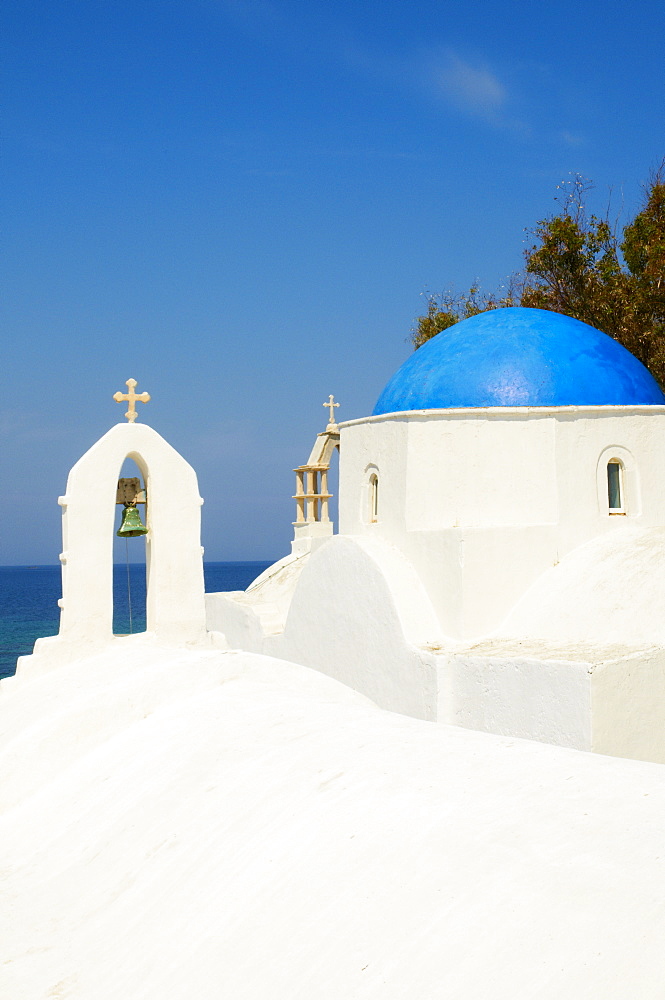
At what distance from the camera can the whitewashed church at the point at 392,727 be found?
141 inches

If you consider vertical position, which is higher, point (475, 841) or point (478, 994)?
point (475, 841)

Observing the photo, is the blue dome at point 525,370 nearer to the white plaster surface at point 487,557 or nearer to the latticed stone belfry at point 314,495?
the white plaster surface at point 487,557

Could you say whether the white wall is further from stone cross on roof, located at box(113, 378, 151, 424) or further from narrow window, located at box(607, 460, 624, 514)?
stone cross on roof, located at box(113, 378, 151, 424)

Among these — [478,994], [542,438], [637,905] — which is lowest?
[478,994]

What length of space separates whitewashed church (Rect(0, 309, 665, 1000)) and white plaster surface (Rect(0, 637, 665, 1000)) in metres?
0.01

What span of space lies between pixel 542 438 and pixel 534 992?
7.60 m

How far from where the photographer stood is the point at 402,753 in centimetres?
495

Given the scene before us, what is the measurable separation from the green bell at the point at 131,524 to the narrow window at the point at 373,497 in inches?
146

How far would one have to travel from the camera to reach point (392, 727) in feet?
18.0

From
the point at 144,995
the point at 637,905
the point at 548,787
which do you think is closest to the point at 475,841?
the point at 548,787

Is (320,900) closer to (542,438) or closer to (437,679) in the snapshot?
(437,679)

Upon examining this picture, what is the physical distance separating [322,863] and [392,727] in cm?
144

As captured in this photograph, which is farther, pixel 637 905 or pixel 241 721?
pixel 241 721

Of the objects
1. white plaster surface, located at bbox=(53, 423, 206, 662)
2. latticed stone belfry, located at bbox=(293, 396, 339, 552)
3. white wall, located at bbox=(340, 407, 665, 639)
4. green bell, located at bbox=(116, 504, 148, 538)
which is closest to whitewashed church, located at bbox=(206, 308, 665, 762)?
white wall, located at bbox=(340, 407, 665, 639)
